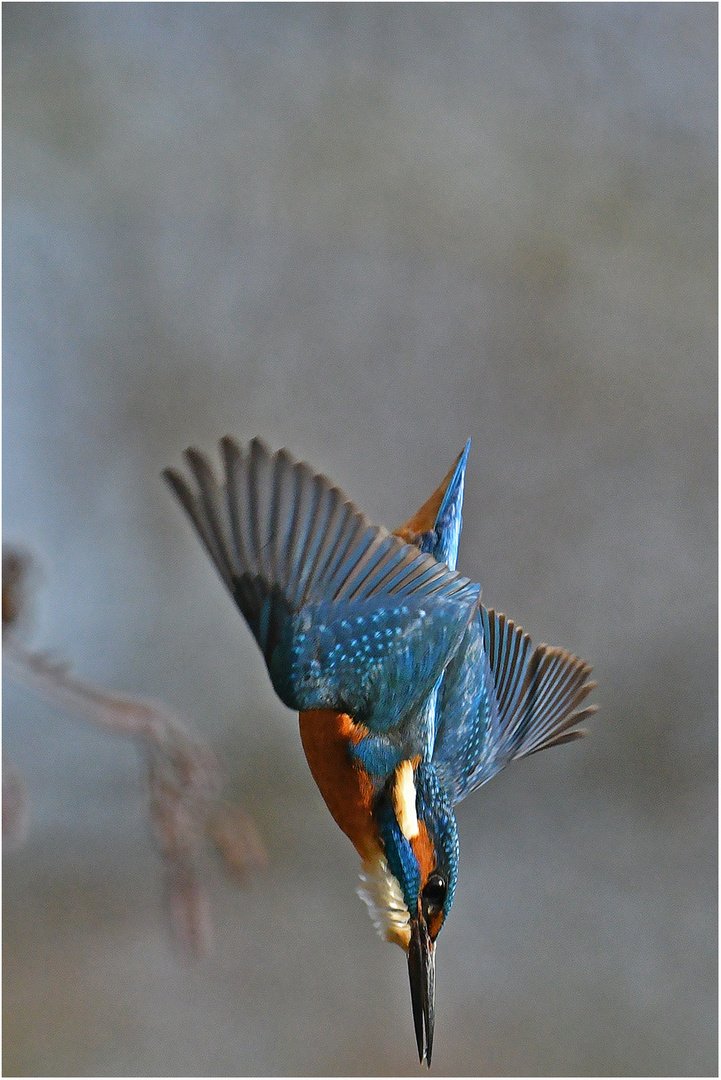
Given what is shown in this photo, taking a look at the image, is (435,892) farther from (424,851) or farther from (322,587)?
(322,587)

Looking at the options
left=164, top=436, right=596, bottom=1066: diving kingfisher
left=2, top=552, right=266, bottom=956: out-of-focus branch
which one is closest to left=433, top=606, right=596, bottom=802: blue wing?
left=164, top=436, right=596, bottom=1066: diving kingfisher

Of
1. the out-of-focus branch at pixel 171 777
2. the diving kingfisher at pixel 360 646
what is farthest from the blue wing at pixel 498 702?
the out-of-focus branch at pixel 171 777

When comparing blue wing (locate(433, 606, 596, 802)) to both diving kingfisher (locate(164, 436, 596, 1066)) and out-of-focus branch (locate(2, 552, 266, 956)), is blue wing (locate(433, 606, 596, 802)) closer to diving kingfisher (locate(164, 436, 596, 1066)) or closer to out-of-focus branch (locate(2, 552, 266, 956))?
diving kingfisher (locate(164, 436, 596, 1066))

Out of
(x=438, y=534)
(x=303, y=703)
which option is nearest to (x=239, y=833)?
(x=303, y=703)

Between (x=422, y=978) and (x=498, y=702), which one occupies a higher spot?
(x=498, y=702)

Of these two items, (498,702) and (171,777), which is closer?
(171,777)

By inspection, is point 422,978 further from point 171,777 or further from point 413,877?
point 171,777

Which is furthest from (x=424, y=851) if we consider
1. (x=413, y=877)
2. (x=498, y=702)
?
(x=498, y=702)
